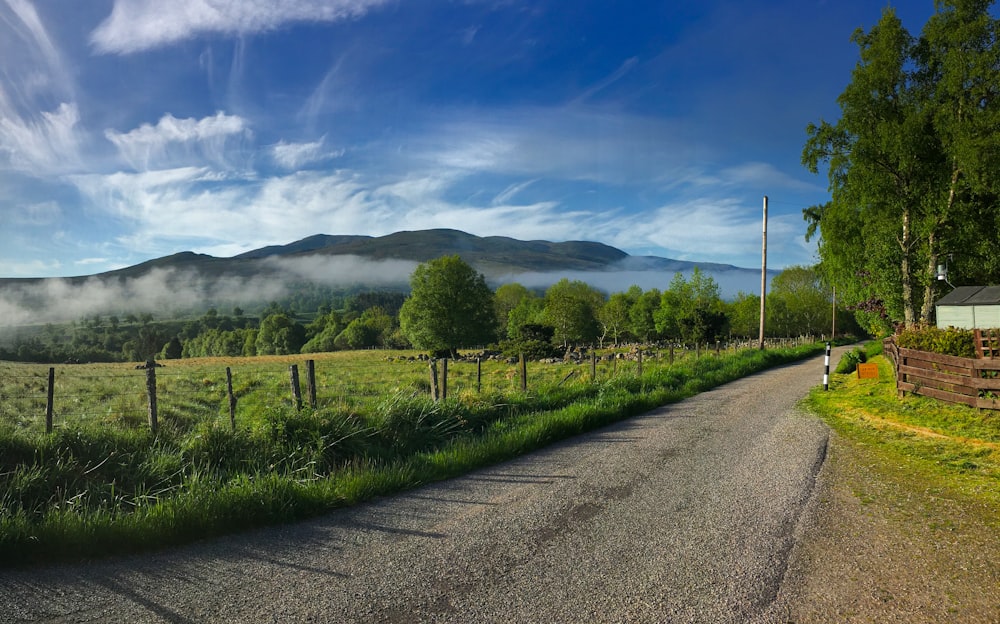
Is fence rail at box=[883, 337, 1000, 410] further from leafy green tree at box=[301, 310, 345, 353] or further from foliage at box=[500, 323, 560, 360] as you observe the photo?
leafy green tree at box=[301, 310, 345, 353]

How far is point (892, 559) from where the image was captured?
430 centimetres

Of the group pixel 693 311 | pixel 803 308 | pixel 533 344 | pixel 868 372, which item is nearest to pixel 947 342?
pixel 868 372

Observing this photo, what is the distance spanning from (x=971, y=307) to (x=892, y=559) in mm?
27204

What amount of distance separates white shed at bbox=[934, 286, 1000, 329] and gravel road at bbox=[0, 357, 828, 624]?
79.0 ft

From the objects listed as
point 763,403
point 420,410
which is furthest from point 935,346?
point 420,410

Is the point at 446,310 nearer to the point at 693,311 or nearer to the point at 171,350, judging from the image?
the point at 693,311

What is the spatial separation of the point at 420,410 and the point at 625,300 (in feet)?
302

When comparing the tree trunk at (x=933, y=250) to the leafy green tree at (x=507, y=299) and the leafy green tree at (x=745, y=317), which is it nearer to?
the leafy green tree at (x=745, y=317)

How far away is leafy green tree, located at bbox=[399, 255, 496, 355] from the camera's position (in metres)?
59.4

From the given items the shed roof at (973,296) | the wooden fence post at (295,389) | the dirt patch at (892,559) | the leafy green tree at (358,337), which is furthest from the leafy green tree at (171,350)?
the dirt patch at (892,559)

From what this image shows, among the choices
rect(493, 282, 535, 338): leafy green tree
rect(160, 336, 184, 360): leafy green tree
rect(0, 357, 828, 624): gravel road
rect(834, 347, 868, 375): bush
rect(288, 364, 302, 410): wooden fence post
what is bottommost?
rect(160, 336, 184, 360): leafy green tree

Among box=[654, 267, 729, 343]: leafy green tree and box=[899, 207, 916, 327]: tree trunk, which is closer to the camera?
box=[899, 207, 916, 327]: tree trunk

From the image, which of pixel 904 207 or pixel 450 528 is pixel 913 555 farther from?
pixel 904 207

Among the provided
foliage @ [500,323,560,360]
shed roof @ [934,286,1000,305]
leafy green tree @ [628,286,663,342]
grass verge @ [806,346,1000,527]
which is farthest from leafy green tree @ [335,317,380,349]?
grass verge @ [806,346,1000,527]
